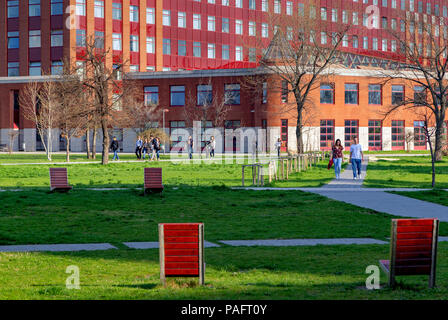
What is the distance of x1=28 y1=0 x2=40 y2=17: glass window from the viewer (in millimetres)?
78812

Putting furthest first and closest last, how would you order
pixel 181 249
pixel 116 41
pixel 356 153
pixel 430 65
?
pixel 116 41
pixel 430 65
pixel 356 153
pixel 181 249

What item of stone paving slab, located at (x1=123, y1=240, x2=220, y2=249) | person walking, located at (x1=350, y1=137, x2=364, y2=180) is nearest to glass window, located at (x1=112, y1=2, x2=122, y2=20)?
person walking, located at (x1=350, y1=137, x2=364, y2=180)

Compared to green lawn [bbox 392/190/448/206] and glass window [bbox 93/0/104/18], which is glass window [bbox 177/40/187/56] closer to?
glass window [bbox 93/0/104/18]

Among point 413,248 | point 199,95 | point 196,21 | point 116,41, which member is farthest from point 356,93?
point 413,248

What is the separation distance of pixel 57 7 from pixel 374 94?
38.0 meters

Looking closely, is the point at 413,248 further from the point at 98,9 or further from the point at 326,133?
the point at 98,9

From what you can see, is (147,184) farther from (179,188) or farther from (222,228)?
(222,228)

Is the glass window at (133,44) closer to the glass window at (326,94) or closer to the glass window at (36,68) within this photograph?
the glass window at (36,68)

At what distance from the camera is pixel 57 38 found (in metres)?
78.1

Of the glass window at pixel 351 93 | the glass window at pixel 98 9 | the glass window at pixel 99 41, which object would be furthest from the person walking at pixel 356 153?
the glass window at pixel 98 9

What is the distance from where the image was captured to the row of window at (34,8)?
7756cm

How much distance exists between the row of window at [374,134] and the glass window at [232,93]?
32.5ft
